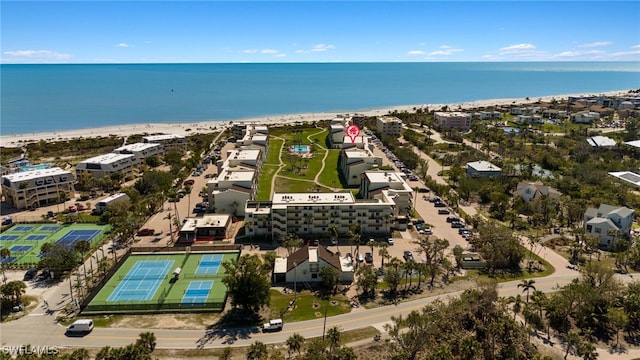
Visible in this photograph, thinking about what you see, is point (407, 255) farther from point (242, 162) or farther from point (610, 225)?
point (242, 162)

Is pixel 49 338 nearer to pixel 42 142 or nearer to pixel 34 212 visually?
pixel 34 212

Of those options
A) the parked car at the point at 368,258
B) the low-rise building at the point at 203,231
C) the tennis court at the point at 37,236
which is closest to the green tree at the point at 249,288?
the parked car at the point at 368,258

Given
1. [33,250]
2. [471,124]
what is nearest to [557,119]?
[471,124]

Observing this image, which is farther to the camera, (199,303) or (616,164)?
(616,164)

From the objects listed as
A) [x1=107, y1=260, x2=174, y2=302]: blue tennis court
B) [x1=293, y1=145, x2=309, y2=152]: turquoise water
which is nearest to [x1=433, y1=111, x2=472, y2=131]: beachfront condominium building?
[x1=293, y1=145, x2=309, y2=152]: turquoise water

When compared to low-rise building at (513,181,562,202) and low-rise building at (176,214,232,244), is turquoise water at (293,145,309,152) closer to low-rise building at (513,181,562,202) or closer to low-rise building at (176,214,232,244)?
low-rise building at (176,214,232,244)
